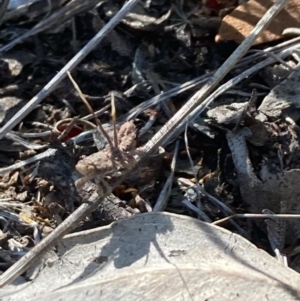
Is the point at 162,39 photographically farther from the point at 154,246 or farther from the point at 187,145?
the point at 154,246

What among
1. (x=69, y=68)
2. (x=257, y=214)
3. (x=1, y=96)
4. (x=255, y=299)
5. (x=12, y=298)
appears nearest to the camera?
(x=255, y=299)

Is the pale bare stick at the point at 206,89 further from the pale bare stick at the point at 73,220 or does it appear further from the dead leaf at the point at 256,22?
the dead leaf at the point at 256,22

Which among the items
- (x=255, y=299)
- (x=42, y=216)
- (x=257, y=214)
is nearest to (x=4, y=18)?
(x=42, y=216)

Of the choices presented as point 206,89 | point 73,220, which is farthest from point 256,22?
point 73,220

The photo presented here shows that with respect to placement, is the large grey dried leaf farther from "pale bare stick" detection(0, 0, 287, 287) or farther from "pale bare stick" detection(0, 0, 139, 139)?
"pale bare stick" detection(0, 0, 139, 139)

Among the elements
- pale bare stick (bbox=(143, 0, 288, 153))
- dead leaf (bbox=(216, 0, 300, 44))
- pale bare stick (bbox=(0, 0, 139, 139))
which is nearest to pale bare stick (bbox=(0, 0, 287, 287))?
pale bare stick (bbox=(143, 0, 288, 153))
